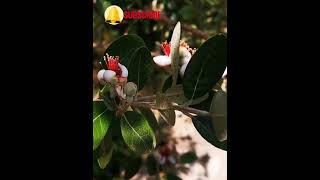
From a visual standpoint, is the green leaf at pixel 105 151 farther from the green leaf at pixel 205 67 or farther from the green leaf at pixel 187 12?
the green leaf at pixel 187 12

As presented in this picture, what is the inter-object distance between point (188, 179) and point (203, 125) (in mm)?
709

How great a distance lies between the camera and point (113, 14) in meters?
1.07

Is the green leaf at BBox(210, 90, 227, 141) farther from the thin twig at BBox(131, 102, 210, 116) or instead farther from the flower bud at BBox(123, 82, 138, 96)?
the flower bud at BBox(123, 82, 138, 96)

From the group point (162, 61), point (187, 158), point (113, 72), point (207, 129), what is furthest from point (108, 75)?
point (187, 158)

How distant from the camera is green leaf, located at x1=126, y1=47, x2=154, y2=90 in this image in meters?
0.97

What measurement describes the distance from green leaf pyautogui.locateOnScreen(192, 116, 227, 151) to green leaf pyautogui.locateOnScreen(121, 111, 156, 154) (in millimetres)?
104

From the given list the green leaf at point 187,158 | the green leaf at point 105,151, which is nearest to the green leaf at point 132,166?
the green leaf at point 187,158

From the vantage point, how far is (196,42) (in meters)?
1.72

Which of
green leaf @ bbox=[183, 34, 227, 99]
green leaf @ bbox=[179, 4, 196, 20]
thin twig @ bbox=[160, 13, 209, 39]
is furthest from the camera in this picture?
green leaf @ bbox=[179, 4, 196, 20]

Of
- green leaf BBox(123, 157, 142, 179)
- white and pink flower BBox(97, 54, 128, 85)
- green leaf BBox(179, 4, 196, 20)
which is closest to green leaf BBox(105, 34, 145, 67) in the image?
white and pink flower BBox(97, 54, 128, 85)

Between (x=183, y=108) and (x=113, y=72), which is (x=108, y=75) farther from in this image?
(x=183, y=108)

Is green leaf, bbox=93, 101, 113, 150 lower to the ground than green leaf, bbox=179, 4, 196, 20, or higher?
lower

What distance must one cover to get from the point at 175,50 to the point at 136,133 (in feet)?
0.64

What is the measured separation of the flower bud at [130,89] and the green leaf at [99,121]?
6cm
